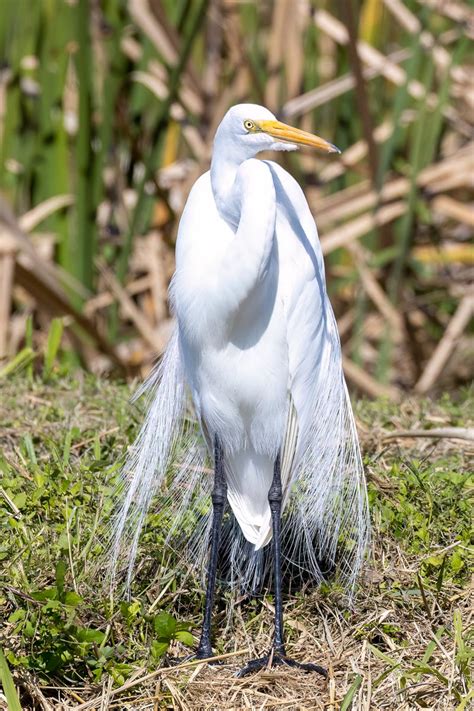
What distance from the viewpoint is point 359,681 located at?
1613 millimetres

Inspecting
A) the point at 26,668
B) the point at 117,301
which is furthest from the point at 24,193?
the point at 26,668

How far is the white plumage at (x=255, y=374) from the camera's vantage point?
1.71m

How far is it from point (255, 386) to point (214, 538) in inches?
11.5

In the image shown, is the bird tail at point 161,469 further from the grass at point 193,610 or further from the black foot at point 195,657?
the black foot at point 195,657

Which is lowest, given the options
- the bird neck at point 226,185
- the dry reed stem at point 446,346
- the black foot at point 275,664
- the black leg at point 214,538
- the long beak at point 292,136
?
the dry reed stem at point 446,346

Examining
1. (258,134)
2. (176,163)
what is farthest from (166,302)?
(258,134)

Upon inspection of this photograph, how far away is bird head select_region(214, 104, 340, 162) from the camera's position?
5.45 ft

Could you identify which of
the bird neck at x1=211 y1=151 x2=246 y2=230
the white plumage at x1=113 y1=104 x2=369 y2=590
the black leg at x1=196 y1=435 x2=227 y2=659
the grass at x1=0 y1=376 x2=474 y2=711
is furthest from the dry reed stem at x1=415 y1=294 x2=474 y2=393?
the bird neck at x1=211 y1=151 x2=246 y2=230

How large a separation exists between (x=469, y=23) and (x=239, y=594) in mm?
2237

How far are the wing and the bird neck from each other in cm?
11

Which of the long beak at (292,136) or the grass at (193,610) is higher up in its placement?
the long beak at (292,136)

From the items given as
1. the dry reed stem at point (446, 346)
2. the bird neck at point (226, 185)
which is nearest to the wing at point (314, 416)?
the bird neck at point (226, 185)

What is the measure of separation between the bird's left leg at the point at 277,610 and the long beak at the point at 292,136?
597 mm

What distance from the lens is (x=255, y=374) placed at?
6.05ft
